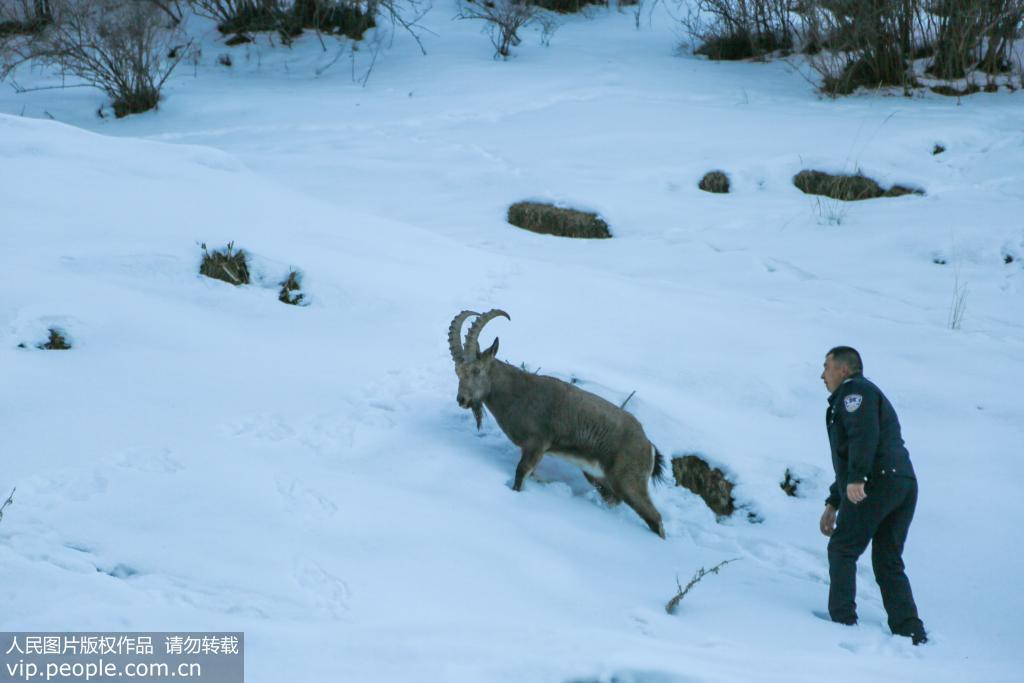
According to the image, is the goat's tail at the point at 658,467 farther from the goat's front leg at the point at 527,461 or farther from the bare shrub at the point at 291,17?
the bare shrub at the point at 291,17

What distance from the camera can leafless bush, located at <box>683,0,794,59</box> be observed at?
17312mm

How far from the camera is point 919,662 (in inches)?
201

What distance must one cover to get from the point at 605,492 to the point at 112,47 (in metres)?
12.4

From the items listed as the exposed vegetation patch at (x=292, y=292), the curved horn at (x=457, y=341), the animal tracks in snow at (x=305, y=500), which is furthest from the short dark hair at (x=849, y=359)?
the exposed vegetation patch at (x=292, y=292)

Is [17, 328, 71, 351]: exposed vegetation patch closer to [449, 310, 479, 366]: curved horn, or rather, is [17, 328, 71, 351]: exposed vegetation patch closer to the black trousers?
[449, 310, 479, 366]: curved horn

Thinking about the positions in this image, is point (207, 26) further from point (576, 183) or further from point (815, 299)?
point (815, 299)

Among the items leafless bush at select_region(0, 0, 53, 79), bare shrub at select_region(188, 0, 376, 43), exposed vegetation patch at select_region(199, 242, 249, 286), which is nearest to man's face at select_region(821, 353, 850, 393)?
exposed vegetation patch at select_region(199, 242, 249, 286)

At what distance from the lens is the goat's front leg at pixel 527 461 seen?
21.2 feet

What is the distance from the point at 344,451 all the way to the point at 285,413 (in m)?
0.56

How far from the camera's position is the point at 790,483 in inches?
284

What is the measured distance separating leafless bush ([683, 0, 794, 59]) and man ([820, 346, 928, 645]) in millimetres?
13219

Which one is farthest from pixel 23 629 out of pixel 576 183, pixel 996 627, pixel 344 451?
pixel 576 183

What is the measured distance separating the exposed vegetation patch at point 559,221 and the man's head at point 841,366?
6395mm

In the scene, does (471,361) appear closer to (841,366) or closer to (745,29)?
(841,366)
